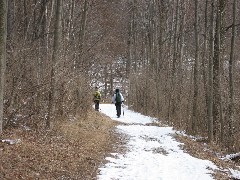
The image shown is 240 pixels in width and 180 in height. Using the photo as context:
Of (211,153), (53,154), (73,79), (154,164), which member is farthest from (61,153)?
(73,79)

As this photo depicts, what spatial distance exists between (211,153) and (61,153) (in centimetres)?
592

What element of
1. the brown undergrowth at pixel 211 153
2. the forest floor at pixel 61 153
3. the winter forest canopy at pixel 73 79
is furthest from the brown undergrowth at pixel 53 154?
the brown undergrowth at pixel 211 153

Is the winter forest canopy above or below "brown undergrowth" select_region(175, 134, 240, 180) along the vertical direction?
above

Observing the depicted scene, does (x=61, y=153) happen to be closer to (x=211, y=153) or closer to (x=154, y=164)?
(x=154, y=164)

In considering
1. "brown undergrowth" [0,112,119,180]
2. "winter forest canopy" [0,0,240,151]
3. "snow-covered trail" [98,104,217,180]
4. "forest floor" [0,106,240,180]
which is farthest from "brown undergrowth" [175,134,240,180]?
"brown undergrowth" [0,112,119,180]

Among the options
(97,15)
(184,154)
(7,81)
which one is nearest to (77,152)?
(7,81)

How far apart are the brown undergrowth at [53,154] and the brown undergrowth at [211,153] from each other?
9.04ft

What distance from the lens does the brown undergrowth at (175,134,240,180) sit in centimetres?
1083

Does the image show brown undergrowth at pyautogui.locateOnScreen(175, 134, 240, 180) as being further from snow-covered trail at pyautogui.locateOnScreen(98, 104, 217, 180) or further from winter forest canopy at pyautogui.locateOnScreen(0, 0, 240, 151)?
winter forest canopy at pyautogui.locateOnScreen(0, 0, 240, 151)

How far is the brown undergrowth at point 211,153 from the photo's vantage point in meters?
10.8

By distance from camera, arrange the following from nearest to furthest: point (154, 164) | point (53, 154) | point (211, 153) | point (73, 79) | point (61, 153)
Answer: point (53, 154) < point (61, 153) < point (154, 164) < point (211, 153) < point (73, 79)

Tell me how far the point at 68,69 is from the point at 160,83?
49.8ft

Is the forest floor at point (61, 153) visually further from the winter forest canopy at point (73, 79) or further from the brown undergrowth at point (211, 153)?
the winter forest canopy at point (73, 79)

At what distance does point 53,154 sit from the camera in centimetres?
991
